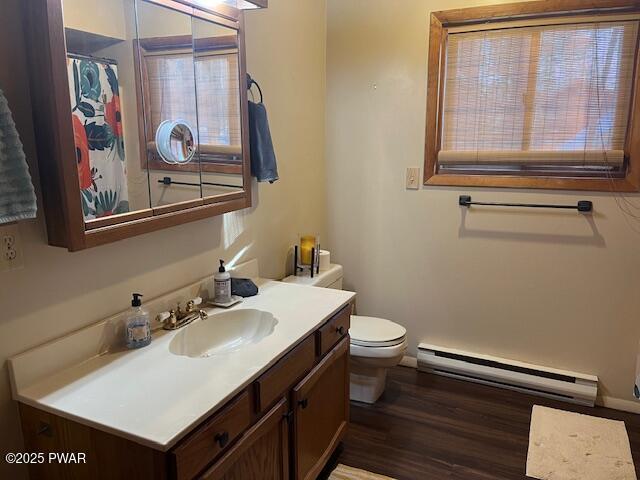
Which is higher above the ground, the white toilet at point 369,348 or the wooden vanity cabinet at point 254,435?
the wooden vanity cabinet at point 254,435

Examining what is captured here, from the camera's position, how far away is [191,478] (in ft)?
4.01

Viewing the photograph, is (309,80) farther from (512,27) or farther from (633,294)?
(633,294)

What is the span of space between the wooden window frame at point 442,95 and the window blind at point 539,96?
42 mm

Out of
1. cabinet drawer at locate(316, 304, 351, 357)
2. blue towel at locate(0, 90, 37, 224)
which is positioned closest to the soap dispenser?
blue towel at locate(0, 90, 37, 224)

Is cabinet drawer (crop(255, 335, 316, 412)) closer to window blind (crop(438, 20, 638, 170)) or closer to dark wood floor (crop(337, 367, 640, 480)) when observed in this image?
dark wood floor (crop(337, 367, 640, 480))

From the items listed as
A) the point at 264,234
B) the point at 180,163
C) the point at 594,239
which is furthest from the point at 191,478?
the point at 594,239

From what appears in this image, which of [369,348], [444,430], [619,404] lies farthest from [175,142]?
[619,404]

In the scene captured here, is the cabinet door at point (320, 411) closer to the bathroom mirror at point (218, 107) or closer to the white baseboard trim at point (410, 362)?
the bathroom mirror at point (218, 107)

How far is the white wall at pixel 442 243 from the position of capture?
8.65ft

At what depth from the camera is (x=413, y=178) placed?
9.73ft

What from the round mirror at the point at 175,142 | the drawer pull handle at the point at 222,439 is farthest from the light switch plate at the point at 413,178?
the drawer pull handle at the point at 222,439

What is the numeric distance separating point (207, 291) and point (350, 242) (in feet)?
4.52

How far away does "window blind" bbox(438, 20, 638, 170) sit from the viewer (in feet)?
8.05

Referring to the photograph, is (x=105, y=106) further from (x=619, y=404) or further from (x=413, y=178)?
(x=619, y=404)
